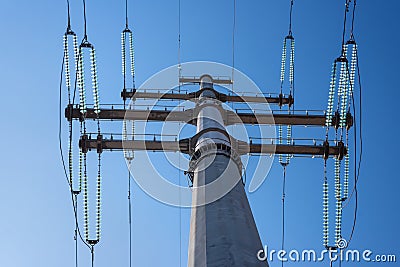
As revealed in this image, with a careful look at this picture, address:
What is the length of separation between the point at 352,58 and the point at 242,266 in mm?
12252

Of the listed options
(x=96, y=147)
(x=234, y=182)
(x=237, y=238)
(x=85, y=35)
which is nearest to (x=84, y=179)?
(x=96, y=147)

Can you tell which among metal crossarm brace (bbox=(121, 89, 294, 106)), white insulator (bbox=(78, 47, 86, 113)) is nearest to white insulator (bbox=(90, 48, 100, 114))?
white insulator (bbox=(78, 47, 86, 113))

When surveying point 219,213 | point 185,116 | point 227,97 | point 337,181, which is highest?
point 227,97

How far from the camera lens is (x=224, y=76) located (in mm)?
33719

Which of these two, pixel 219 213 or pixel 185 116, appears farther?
pixel 185 116

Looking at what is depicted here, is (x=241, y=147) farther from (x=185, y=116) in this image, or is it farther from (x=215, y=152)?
(x=215, y=152)

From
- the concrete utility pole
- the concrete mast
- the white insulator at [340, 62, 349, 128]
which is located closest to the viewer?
the concrete mast

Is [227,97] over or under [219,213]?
over

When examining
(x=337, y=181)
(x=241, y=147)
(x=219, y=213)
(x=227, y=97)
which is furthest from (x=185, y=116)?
(x=219, y=213)

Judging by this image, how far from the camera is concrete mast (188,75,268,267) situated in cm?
1080

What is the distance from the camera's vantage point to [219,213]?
12.8 metres

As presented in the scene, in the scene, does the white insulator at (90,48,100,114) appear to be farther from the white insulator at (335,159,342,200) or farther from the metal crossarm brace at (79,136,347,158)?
the white insulator at (335,159,342,200)

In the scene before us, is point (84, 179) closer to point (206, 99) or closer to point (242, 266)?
point (206, 99)

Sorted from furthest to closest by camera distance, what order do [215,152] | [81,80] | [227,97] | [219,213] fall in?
[227,97] → [81,80] → [215,152] → [219,213]
